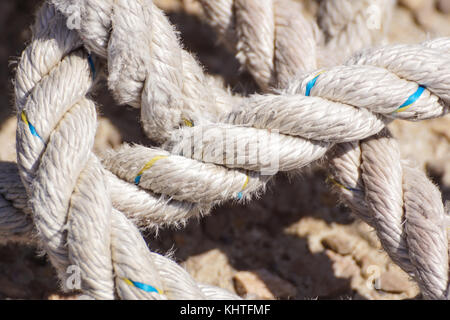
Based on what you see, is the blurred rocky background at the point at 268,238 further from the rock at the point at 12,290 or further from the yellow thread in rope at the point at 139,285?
the yellow thread in rope at the point at 139,285

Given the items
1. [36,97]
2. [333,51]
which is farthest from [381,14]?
[36,97]

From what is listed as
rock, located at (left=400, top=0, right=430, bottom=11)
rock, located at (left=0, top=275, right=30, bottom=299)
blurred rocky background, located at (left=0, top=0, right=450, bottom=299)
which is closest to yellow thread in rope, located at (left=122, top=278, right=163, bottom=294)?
blurred rocky background, located at (left=0, top=0, right=450, bottom=299)

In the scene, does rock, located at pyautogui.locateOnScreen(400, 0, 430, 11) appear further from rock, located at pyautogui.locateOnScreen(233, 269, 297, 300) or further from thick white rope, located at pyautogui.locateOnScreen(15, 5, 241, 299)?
thick white rope, located at pyautogui.locateOnScreen(15, 5, 241, 299)

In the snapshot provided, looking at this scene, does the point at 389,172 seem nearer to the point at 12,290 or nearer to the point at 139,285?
the point at 139,285

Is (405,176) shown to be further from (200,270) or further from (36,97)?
(36,97)

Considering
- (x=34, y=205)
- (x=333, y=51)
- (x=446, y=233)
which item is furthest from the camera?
(x=333, y=51)

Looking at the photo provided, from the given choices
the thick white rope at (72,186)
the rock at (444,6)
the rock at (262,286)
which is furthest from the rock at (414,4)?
the thick white rope at (72,186)

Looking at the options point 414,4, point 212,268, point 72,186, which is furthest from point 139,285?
point 414,4
